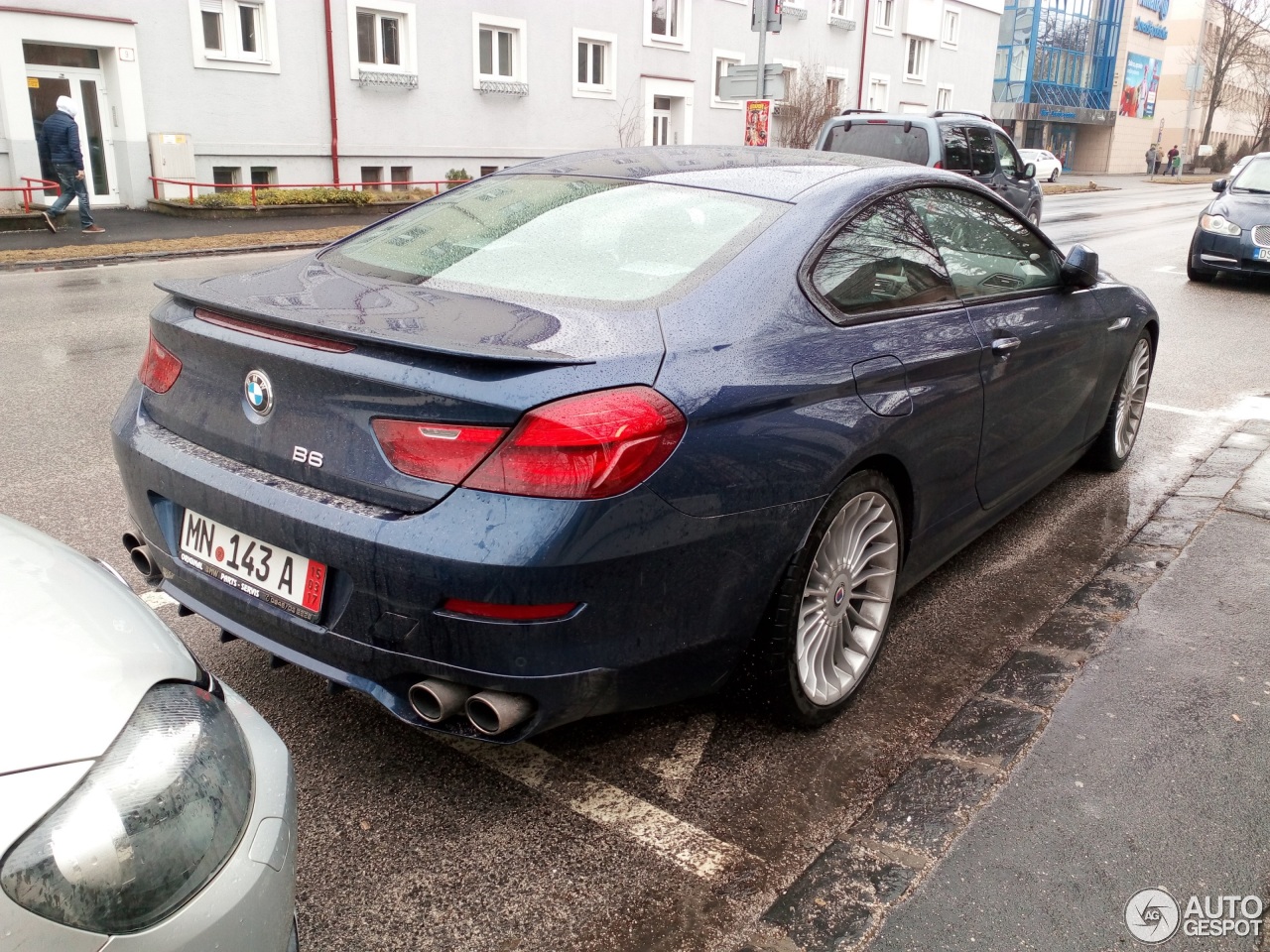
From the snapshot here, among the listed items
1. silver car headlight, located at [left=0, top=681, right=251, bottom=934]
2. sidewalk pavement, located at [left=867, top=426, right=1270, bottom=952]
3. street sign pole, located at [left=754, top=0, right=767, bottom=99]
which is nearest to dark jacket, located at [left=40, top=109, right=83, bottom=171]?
street sign pole, located at [left=754, top=0, right=767, bottom=99]

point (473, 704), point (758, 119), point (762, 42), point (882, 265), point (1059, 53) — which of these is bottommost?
point (473, 704)

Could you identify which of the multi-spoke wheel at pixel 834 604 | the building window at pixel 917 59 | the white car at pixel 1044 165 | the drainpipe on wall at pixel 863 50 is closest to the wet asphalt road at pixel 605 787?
the multi-spoke wheel at pixel 834 604

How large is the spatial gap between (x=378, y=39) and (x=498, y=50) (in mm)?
3357

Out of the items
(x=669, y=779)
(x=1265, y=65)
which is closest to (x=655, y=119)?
(x=669, y=779)

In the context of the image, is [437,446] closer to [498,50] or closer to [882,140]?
[882,140]

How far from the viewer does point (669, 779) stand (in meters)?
2.79

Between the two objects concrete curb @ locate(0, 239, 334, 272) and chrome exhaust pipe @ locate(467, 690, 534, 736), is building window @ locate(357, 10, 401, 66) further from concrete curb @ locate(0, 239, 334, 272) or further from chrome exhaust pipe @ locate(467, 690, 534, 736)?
chrome exhaust pipe @ locate(467, 690, 534, 736)

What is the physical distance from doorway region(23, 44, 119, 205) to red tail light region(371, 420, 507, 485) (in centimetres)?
1883

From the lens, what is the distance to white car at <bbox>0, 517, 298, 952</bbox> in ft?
4.37

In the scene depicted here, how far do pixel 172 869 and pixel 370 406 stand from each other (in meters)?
1.10

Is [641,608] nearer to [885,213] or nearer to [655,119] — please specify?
[885,213]

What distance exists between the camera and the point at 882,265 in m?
3.25

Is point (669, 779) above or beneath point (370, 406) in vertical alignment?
beneath

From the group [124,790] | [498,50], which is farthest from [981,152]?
[124,790]
